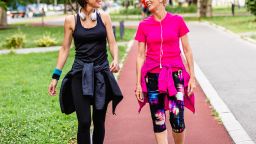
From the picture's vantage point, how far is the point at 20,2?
42.1m

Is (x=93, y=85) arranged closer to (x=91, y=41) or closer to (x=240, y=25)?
(x=91, y=41)

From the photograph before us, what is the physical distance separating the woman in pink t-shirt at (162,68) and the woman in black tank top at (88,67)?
0.28 m

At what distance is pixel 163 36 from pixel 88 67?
2.36 feet

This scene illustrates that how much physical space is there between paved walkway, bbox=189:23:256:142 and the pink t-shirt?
7.37 feet

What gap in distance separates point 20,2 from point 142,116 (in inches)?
1385

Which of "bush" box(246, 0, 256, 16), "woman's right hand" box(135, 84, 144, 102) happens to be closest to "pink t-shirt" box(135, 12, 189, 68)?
"woman's right hand" box(135, 84, 144, 102)

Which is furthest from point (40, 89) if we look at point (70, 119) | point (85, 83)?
point (85, 83)

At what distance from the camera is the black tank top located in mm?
5016

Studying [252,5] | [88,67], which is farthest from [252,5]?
[88,67]

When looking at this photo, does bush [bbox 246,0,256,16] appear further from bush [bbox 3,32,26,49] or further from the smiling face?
the smiling face

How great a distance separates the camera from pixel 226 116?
799 centimetres

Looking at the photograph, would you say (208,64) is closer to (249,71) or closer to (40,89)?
(249,71)

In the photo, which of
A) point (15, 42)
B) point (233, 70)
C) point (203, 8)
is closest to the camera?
point (233, 70)

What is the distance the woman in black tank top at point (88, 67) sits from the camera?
5023 mm
